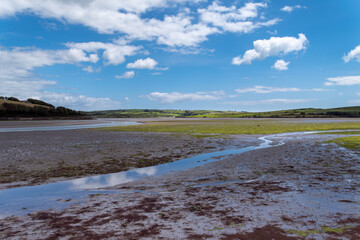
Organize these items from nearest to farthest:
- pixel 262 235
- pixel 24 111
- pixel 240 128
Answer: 1. pixel 262 235
2. pixel 240 128
3. pixel 24 111

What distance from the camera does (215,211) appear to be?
7750 millimetres

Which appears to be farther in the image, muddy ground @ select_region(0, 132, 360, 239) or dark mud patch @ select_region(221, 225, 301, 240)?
muddy ground @ select_region(0, 132, 360, 239)

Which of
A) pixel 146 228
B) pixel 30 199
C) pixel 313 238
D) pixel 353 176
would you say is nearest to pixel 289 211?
pixel 313 238

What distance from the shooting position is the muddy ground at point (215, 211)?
6.16 m

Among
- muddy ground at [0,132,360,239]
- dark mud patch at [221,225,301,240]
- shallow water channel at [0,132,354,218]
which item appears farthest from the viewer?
shallow water channel at [0,132,354,218]

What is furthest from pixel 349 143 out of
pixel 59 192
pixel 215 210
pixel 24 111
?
pixel 24 111

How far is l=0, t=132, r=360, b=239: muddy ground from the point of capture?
616 cm

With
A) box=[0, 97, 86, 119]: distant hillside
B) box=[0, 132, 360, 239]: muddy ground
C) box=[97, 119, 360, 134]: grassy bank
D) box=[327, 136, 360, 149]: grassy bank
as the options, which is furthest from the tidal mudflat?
box=[0, 97, 86, 119]: distant hillside

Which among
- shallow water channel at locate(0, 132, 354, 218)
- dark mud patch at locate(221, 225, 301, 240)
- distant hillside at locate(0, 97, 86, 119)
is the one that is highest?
distant hillside at locate(0, 97, 86, 119)

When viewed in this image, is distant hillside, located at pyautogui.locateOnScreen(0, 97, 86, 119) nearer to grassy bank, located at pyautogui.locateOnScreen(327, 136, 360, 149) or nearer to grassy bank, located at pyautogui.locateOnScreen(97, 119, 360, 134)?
grassy bank, located at pyautogui.locateOnScreen(97, 119, 360, 134)

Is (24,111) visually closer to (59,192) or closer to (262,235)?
(59,192)

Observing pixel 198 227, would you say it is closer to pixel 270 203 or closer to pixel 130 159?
pixel 270 203

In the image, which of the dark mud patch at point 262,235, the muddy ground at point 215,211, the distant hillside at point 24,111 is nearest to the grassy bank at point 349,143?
the muddy ground at point 215,211

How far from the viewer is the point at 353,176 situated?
1226cm
